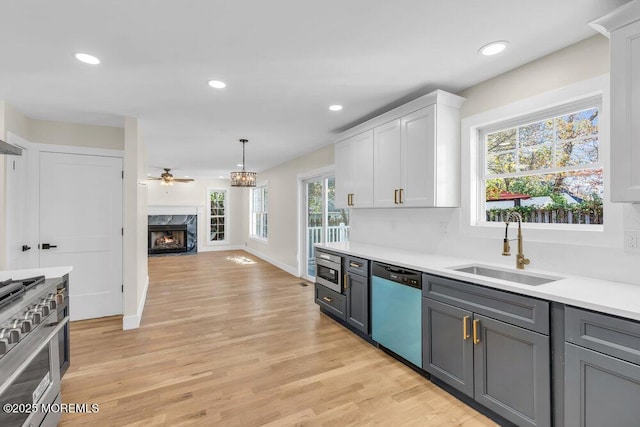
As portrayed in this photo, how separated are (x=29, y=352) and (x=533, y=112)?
11.6 feet

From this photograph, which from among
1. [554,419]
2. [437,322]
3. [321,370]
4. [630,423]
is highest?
[437,322]

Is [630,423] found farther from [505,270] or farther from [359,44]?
[359,44]

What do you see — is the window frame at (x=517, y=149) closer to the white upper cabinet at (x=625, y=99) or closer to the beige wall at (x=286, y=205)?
the white upper cabinet at (x=625, y=99)

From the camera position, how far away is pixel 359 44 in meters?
2.08

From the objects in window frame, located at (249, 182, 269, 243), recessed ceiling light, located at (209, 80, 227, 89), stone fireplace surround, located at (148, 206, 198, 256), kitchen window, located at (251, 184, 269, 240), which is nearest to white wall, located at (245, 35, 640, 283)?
recessed ceiling light, located at (209, 80, 227, 89)

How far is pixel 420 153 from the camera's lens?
9.48ft

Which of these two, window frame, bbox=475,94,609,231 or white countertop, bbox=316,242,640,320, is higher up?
window frame, bbox=475,94,609,231

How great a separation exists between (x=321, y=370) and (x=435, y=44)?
8.73ft

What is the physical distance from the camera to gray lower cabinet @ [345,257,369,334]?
3121 mm

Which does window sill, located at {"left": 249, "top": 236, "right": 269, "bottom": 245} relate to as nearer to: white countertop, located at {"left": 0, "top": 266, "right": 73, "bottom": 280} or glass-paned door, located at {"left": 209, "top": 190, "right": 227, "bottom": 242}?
glass-paned door, located at {"left": 209, "top": 190, "right": 227, "bottom": 242}

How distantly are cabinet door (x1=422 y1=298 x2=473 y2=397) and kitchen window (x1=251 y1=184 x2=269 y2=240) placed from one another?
612cm

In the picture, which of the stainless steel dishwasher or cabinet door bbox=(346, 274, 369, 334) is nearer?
the stainless steel dishwasher

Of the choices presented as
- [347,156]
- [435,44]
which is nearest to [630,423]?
[435,44]

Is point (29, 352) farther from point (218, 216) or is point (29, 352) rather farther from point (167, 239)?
point (218, 216)
